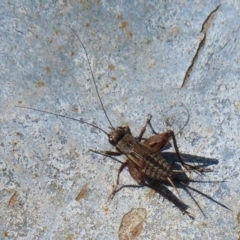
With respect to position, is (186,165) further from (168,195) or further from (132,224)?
(132,224)

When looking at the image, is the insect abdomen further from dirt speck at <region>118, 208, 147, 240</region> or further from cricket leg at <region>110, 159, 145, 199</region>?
dirt speck at <region>118, 208, 147, 240</region>

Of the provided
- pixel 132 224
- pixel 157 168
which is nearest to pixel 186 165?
pixel 157 168

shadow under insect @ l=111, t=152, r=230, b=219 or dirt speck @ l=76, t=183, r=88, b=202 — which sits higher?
dirt speck @ l=76, t=183, r=88, b=202

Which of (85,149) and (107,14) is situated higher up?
(107,14)

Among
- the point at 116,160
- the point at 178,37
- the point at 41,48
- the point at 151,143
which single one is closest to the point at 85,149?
A: the point at 116,160

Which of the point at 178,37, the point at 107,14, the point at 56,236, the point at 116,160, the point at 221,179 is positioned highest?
the point at 107,14

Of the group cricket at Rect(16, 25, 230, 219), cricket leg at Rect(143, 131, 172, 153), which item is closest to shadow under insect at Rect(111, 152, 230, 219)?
cricket at Rect(16, 25, 230, 219)

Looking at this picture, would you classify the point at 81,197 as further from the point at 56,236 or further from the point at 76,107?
the point at 76,107
